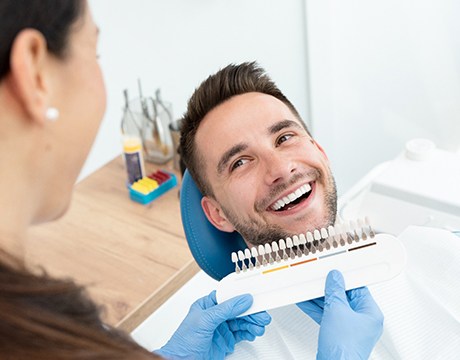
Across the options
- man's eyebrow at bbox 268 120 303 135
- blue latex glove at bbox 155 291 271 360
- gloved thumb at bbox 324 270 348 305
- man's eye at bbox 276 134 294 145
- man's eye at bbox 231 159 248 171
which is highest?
man's eyebrow at bbox 268 120 303 135

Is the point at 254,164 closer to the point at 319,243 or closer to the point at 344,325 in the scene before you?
the point at 319,243

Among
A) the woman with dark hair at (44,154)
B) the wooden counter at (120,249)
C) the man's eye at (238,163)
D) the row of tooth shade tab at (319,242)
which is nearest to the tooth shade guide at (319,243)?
the row of tooth shade tab at (319,242)

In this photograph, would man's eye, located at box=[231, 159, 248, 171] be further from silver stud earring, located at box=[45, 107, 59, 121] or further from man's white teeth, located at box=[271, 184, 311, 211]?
silver stud earring, located at box=[45, 107, 59, 121]

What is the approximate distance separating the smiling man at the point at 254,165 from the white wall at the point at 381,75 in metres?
1.13

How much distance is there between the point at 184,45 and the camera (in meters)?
2.70

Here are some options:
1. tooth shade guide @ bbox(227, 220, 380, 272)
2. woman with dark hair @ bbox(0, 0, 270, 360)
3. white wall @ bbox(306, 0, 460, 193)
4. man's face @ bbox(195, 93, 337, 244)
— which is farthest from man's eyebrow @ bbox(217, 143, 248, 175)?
white wall @ bbox(306, 0, 460, 193)

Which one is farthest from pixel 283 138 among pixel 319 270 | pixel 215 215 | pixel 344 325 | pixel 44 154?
pixel 44 154

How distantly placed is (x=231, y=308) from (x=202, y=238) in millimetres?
362

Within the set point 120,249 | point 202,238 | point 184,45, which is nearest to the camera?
point 202,238

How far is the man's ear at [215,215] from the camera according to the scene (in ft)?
5.28

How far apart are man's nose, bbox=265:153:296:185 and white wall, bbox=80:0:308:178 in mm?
1112

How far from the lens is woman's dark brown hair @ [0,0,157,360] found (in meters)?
0.63

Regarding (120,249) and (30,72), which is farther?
(120,249)

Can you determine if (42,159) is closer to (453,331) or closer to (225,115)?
(225,115)
